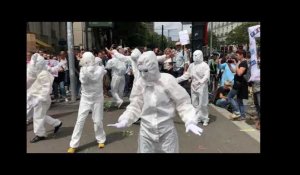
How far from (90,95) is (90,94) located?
0.06 ft

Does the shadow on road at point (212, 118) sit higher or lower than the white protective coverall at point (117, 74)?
lower

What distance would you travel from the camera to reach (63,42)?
35.0 meters

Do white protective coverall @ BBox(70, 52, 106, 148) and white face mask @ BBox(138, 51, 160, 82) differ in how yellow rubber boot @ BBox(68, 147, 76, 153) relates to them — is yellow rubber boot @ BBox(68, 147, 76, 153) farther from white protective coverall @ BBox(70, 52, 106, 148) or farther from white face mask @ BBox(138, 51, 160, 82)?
white face mask @ BBox(138, 51, 160, 82)

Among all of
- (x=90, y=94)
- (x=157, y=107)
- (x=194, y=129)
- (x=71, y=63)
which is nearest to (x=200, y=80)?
(x=90, y=94)

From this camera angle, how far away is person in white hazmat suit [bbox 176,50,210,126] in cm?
924

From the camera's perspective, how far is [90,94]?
7344 millimetres

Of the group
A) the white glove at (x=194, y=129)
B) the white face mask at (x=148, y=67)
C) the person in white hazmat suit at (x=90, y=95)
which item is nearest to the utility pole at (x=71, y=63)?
the person in white hazmat suit at (x=90, y=95)

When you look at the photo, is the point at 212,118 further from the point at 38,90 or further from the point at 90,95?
the point at 38,90

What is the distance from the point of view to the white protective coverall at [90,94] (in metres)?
7.25

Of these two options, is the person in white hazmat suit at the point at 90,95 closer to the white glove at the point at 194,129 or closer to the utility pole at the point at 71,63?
the white glove at the point at 194,129

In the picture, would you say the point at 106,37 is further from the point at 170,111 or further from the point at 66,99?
the point at 170,111

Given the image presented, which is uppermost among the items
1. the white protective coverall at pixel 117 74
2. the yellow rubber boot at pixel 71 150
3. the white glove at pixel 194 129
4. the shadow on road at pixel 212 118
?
the white protective coverall at pixel 117 74

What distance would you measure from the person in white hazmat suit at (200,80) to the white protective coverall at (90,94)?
2.51 metres

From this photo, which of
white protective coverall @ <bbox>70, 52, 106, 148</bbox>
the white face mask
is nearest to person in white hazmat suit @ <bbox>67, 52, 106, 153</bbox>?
white protective coverall @ <bbox>70, 52, 106, 148</bbox>
